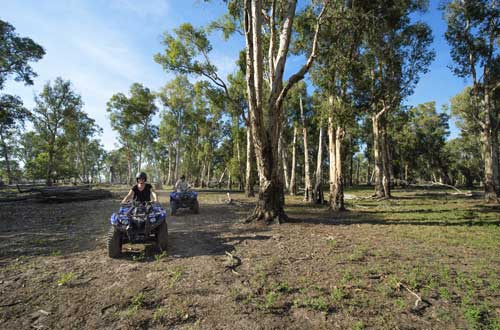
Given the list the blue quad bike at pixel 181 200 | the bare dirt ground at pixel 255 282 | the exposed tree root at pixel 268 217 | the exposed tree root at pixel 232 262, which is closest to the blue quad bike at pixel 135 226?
the bare dirt ground at pixel 255 282

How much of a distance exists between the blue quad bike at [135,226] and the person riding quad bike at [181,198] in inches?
214

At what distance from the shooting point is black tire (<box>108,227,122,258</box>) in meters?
5.01

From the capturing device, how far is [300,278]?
4070mm

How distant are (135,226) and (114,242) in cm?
63

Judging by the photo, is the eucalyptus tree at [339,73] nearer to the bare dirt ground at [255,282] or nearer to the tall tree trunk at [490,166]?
the bare dirt ground at [255,282]

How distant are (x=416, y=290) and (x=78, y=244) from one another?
7.56m

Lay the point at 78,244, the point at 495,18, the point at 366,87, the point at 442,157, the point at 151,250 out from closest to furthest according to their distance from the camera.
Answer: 1. the point at 151,250
2. the point at 78,244
3. the point at 366,87
4. the point at 495,18
5. the point at 442,157

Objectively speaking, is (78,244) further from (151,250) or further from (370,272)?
(370,272)

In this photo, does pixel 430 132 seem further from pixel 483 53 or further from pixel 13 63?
pixel 13 63

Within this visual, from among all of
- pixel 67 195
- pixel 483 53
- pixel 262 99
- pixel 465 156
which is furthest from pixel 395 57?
pixel 465 156

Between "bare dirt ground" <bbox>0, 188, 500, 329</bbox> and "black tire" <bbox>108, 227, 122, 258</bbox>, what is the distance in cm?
17

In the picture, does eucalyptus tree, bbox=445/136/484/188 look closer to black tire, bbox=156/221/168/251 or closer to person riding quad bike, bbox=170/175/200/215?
person riding quad bike, bbox=170/175/200/215

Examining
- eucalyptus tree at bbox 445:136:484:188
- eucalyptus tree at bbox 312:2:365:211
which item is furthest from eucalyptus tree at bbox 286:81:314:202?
eucalyptus tree at bbox 445:136:484:188

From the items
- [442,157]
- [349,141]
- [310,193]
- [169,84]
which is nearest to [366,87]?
[310,193]
